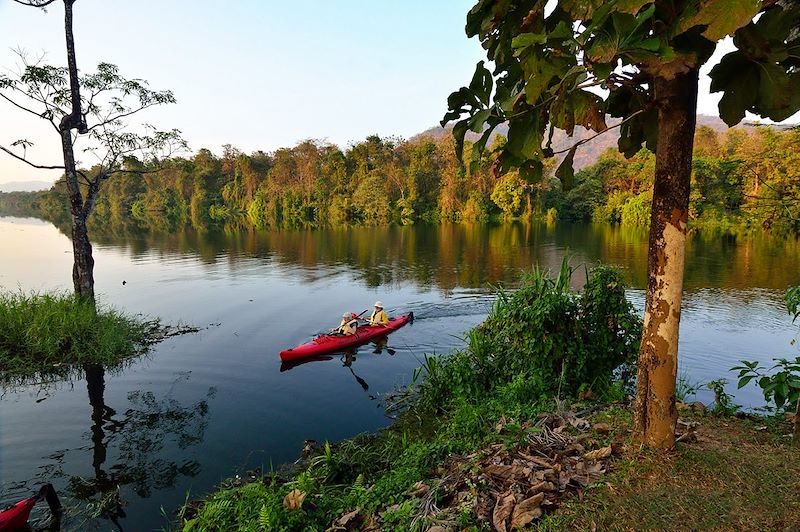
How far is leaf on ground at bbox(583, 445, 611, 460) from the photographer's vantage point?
3.42m

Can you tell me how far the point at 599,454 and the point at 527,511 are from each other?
2.84 ft

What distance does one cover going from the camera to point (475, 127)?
248cm

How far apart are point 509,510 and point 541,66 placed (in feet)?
9.16

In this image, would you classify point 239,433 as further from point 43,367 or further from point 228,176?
point 228,176

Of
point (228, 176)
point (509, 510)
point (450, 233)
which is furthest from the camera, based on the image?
point (228, 176)

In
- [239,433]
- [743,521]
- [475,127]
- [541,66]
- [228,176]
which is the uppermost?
[228,176]

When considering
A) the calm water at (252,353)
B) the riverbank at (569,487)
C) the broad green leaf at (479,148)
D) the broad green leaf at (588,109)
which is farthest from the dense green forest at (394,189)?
the broad green leaf at (479,148)

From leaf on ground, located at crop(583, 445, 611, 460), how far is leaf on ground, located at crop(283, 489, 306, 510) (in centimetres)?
247

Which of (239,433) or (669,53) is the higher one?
(669,53)

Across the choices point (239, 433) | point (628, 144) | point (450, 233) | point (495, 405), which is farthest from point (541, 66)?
point (450, 233)

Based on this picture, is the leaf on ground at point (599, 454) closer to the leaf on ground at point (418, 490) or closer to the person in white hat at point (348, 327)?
the leaf on ground at point (418, 490)

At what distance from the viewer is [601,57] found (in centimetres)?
199

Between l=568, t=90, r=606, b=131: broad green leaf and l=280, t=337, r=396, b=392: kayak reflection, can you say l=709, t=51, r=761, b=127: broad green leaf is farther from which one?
l=280, t=337, r=396, b=392: kayak reflection

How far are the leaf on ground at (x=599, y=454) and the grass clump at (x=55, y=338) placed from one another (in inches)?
432
